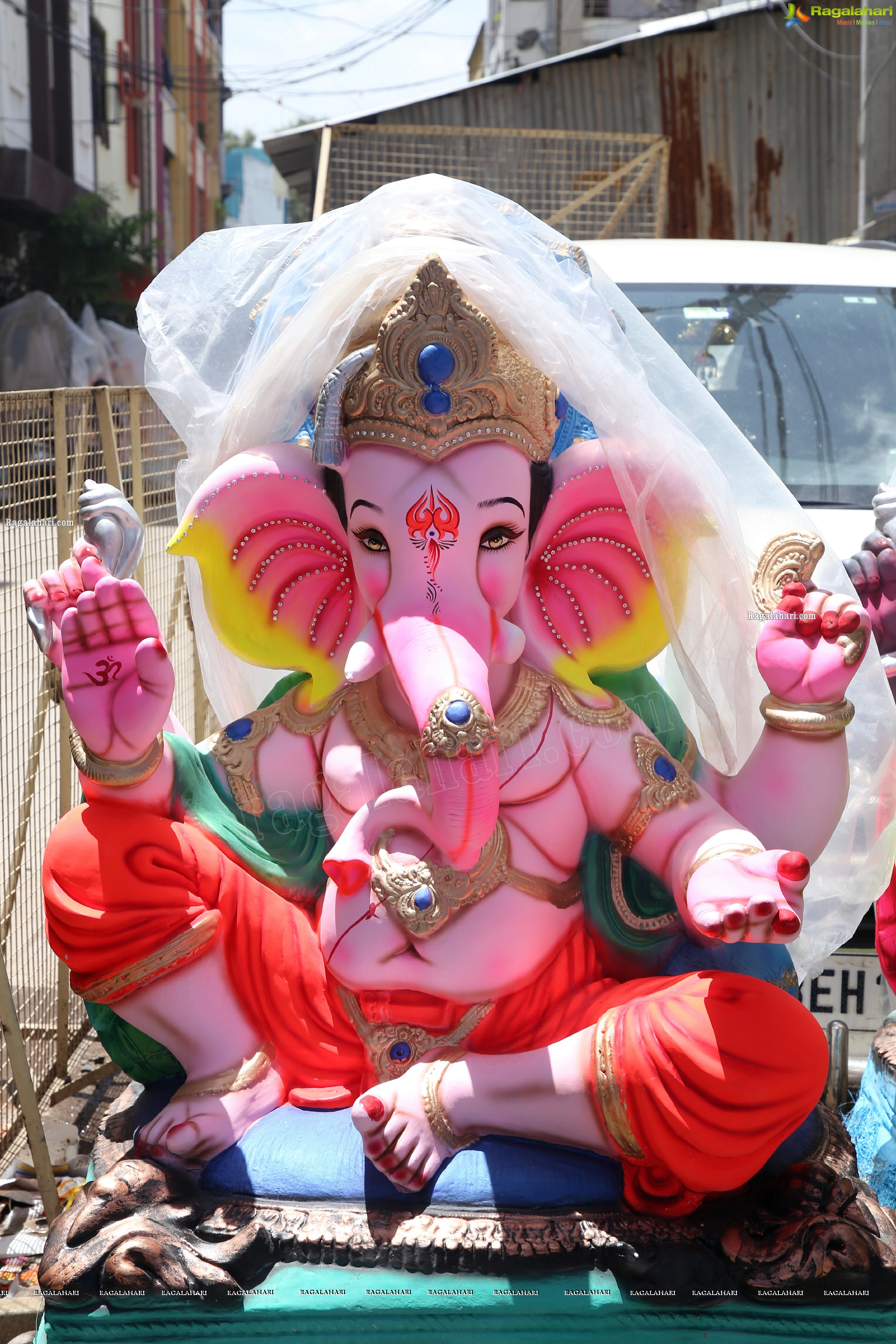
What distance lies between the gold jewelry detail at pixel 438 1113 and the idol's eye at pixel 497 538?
0.78 m

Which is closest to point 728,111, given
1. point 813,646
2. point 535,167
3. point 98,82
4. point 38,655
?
point 535,167

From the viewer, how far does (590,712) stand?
194cm

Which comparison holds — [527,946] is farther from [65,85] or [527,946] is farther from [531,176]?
[65,85]

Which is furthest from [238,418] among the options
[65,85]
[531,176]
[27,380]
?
[65,85]

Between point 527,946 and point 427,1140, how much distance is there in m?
0.32

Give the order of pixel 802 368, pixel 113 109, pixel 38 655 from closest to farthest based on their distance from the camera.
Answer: pixel 38 655 < pixel 802 368 < pixel 113 109

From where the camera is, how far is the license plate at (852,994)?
2629 mm

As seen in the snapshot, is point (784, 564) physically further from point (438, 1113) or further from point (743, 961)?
point (438, 1113)

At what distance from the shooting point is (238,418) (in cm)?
201

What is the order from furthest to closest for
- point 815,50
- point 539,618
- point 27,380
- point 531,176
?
point 27,380 < point 815,50 < point 531,176 < point 539,618

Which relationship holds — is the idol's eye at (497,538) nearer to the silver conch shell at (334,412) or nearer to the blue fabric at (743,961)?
the silver conch shell at (334,412)

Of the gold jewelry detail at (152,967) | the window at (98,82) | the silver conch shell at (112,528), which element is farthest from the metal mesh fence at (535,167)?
the window at (98,82)

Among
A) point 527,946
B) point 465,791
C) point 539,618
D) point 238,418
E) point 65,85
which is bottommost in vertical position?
point 527,946

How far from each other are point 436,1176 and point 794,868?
69 centimetres
